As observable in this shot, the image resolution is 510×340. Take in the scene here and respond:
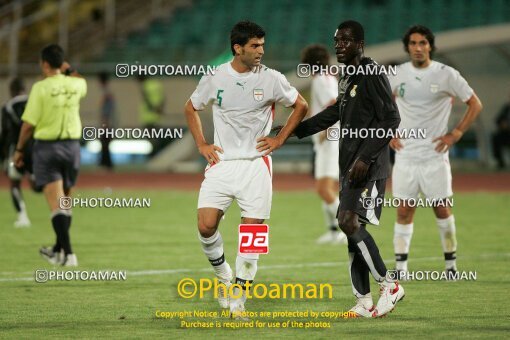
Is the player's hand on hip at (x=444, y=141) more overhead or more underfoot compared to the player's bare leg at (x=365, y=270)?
more overhead

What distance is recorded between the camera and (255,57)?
8.62 metres

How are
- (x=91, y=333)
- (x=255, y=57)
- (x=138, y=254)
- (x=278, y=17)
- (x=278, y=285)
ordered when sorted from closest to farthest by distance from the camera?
(x=91, y=333) < (x=255, y=57) < (x=278, y=285) < (x=138, y=254) < (x=278, y=17)

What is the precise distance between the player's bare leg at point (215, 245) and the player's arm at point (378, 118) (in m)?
1.17

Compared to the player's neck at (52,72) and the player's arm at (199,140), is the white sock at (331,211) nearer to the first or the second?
the player's neck at (52,72)

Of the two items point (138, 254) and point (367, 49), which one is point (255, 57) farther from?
point (367, 49)

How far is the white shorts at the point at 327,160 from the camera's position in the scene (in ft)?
47.3

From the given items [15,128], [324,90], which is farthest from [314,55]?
[15,128]

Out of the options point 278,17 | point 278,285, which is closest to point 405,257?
point 278,285

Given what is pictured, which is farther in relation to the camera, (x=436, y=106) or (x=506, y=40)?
(x=506, y=40)

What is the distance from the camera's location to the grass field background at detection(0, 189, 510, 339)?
831 cm

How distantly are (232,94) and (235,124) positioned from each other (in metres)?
0.25

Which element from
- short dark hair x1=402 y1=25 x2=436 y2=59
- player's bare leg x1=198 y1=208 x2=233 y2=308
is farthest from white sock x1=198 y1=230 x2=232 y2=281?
short dark hair x1=402 y1=25 x2=436 y2=59

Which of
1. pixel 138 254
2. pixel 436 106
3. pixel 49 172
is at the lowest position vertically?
pixel 138 254

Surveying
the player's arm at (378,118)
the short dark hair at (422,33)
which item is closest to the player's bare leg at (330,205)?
the short dark hair at (422,33)
